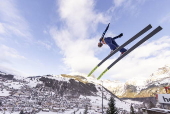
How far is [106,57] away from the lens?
486 inches

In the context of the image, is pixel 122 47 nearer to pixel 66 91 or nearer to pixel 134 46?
pixel 134 46

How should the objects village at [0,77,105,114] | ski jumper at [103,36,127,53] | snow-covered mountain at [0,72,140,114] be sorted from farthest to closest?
1. village at [0,77,105,114]
2. snow-covered mountain at [0,72,140,114]
3. ski jumper at [103,36,127,53]

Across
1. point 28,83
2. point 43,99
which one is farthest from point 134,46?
point 28,83

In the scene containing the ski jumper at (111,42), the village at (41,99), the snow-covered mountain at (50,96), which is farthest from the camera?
the village at (41,99)

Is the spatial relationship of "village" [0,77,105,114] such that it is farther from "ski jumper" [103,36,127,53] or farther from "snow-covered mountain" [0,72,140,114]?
"ski jumper" [103,36,127,53]

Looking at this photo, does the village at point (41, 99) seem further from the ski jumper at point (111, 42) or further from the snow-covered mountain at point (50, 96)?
the ski jumper at point (111, 42)

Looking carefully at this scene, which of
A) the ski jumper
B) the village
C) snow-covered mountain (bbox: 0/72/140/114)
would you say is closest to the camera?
the ski jumper

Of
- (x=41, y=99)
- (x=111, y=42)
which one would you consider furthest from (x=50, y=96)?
(x=111, y=42)

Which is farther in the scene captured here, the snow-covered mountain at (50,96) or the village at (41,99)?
the village at (41,99)

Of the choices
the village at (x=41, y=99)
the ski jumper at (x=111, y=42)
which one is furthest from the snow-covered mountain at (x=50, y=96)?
the ski jumper at (x=111, y=42)

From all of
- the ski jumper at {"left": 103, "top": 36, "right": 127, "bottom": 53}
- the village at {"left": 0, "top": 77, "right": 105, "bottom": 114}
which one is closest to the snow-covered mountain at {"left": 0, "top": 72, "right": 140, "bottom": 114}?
the village at {"left": 0, "top": 77, "right": 105, "bottom": 114}

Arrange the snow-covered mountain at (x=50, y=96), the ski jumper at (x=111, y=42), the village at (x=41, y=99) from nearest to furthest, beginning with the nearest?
1. the ski jumper at (x=111, y=42)
2. the snow-covered mountain at (x=50, y=96)
3. the village at (x=41, y=99)

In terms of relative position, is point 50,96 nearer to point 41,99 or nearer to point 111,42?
point 41,99

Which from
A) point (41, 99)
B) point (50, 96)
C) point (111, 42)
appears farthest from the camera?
point (50, 96)
